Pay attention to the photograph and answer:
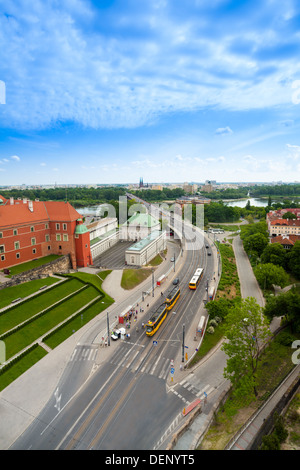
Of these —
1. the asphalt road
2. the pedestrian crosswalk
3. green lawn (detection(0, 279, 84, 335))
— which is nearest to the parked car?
the asphalt road

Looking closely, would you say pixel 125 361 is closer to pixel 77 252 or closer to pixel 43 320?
pixel 43 320

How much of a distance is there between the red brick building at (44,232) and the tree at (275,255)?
160 feet

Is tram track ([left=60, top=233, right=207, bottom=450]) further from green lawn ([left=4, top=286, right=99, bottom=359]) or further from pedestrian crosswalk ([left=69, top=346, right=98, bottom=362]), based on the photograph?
green lawn ([left=4, top=286, right=99, bottom=359])

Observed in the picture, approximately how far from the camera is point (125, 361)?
117ft

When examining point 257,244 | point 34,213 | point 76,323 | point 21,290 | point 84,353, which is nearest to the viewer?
point 84,353

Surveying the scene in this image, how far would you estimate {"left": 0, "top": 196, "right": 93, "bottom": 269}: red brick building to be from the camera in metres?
58.6

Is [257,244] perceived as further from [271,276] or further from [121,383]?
[121,383]

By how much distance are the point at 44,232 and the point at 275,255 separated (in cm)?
6096

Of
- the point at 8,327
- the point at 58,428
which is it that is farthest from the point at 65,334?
the point at 58,428

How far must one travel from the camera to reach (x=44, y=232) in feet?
213

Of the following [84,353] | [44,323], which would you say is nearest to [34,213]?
[44,323]

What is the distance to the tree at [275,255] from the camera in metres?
66.9

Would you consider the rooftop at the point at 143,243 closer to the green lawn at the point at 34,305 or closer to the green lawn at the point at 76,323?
the green lawn at the point at 34,305

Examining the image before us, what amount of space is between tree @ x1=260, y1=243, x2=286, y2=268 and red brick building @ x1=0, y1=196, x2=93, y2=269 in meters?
48.8
